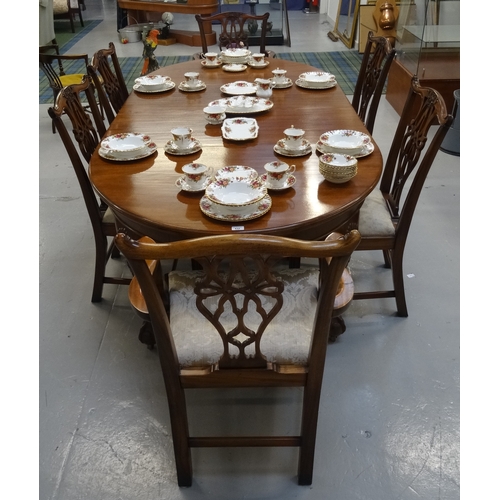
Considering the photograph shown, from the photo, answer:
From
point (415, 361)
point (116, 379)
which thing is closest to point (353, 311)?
point (415, 361)

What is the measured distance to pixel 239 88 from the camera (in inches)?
89.6

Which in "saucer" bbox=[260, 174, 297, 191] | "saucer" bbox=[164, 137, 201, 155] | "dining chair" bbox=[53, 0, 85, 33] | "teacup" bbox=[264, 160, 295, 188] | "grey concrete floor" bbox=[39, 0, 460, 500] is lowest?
"grey concrete floor" bbox=[39, 0, 460, 500]

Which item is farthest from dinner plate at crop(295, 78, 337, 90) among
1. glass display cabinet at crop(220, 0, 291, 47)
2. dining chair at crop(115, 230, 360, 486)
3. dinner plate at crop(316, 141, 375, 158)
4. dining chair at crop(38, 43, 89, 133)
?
glass display cabinet at crop(220, 0, 291, 47)

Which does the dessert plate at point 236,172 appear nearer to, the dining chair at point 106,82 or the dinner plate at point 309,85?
the dinner plate at point 309,85

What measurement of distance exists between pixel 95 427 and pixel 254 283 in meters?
0.98

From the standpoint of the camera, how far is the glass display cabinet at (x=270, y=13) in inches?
220

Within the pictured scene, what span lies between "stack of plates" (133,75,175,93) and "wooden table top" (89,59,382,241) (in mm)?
38

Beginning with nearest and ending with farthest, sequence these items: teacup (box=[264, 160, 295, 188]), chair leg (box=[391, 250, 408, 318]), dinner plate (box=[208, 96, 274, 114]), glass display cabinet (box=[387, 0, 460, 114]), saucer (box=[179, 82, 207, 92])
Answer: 1. teacup (box=[264, 160, 295, 188])
2. chair leg (box=[391, 250, 408, 318])
3. dinner plate (box=[208, 96, 274, 114])
4. saucer (box=[179, 82, 207, 92])
5. glass display cabinet (box=[387, 0, 460, 114])

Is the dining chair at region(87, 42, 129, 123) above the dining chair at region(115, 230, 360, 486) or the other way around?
above

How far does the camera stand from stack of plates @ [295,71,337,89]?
2.35 metres

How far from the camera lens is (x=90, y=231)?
8.72 ft

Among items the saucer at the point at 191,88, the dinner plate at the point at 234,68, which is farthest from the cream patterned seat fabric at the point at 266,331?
the dinner plate at the point at 234,68

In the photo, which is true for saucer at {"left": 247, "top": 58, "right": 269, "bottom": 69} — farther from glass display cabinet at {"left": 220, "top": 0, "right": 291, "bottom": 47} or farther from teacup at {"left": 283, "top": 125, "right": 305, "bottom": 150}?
glass display cabinet at {"left": 220, "top": 0, "right": 291, "bottom": 47}

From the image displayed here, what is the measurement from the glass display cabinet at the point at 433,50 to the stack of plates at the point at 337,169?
2684mm
